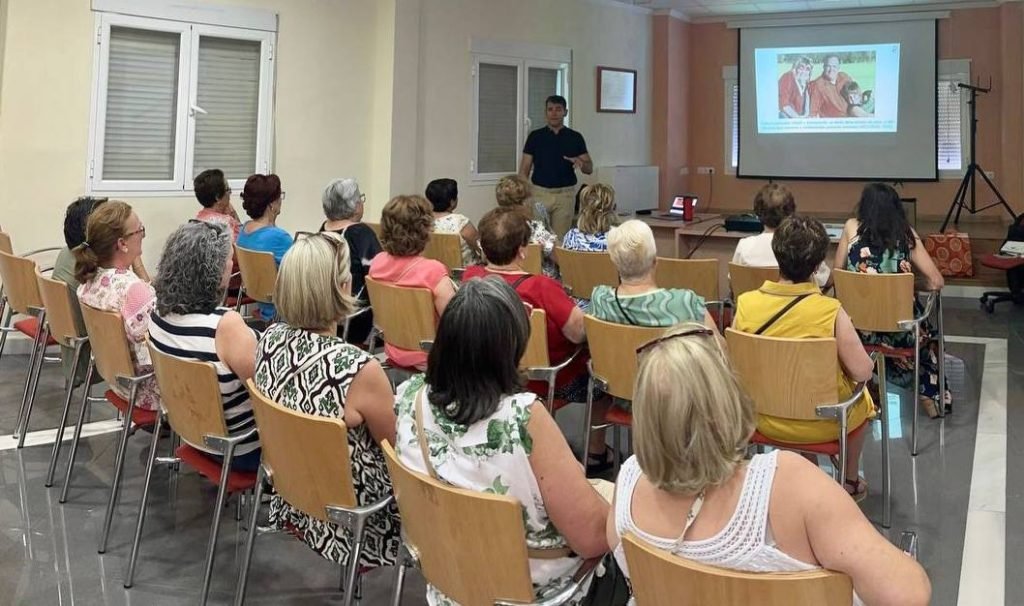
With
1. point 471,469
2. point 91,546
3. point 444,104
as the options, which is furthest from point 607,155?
point 471,469

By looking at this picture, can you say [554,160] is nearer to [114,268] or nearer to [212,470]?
[114,268]

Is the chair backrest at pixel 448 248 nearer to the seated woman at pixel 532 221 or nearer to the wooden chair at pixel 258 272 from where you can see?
the seated woman at pixel 532 221

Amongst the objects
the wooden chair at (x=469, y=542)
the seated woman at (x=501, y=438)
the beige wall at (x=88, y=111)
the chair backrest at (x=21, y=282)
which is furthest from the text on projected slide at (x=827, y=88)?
the wooden chair at (x=469, y=542)

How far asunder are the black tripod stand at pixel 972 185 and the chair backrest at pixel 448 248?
5.93m

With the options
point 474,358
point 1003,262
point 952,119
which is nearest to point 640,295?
point 474,358

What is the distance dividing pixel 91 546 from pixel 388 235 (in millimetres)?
1622

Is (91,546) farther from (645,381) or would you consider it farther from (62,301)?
(645,381)

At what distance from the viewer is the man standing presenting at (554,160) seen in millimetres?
7755

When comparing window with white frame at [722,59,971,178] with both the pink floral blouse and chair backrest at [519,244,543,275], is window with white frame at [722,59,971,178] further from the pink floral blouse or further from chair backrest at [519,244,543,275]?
the pink floral blouse

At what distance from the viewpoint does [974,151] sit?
905 cm

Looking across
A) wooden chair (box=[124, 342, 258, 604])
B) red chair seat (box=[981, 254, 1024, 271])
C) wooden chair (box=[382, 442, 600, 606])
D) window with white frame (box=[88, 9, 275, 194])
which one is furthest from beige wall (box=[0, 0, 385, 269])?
red chair seat (box=[981, 254, 1024, 271])

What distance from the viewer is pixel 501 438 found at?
1689mm

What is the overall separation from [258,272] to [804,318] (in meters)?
2.82

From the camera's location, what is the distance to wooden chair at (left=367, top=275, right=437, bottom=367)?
3426mm
